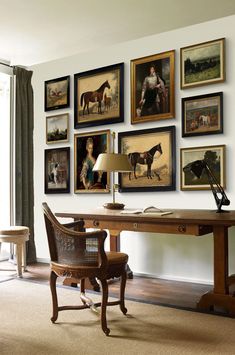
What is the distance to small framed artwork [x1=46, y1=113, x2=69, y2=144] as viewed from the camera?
593 cm

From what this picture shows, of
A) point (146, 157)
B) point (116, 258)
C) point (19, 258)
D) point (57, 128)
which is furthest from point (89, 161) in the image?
point (116, 258)

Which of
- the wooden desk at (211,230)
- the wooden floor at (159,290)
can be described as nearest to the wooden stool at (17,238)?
the wooden floor at (159,290)

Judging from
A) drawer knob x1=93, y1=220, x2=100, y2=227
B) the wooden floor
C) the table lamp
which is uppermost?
the table lamp

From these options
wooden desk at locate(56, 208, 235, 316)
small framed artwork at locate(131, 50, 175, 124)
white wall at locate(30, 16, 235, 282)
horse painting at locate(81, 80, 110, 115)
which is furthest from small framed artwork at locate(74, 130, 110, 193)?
wooden desk at locate(56, 208, 235, 316)

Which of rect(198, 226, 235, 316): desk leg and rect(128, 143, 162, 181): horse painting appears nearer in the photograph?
rect(198, 226, 235, 316): desk leg

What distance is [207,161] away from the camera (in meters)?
4.66

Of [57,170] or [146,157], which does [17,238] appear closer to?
[57,170]

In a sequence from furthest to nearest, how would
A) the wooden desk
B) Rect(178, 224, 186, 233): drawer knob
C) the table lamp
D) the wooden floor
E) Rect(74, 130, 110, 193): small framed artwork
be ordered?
Rect(74, 130, 110, 193): small framed artwork → the table lamp → the wooden floor → Rect(178, 224, 186, 233): drawer knob → the wooden desk

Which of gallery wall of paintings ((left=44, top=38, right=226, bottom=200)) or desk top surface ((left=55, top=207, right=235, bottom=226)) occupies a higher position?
gallery wall of paintings ((left=44, top=38, right=226, bottom=200))

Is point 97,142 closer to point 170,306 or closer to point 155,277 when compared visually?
point 155,277

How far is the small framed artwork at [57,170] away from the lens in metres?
5.90

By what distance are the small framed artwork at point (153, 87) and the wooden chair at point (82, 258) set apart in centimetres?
221

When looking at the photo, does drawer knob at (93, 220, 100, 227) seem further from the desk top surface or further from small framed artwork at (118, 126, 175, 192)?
small framed artwork at (118, 126, 175, 192)

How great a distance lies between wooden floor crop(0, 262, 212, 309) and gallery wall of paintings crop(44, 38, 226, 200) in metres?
1.13
